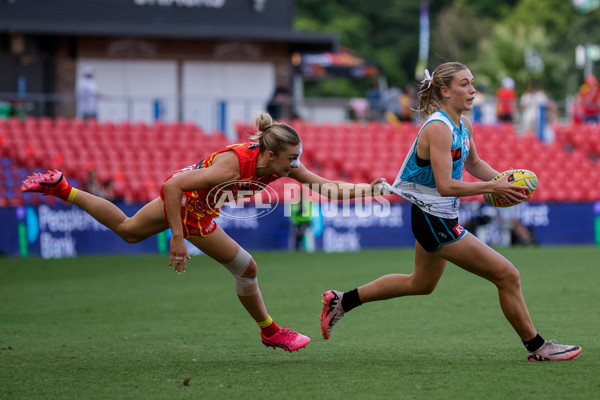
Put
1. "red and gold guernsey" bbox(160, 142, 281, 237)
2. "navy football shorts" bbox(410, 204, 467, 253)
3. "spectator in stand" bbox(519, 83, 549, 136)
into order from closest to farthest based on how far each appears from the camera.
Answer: "navy football shorts" bbox(410, 204, 467, 253) < "red and gold guernsey" bbox(160, 142, 281, 237) < "spectator in stand" bbox(519, 83, 549, 136)

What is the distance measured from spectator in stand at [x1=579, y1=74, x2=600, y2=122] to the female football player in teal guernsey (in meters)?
18.4

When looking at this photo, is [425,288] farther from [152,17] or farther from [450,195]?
[152,17]

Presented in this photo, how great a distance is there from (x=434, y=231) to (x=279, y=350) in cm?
185

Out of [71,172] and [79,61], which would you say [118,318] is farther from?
[79,61]

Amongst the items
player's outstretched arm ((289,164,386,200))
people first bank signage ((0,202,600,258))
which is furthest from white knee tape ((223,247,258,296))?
people first bank signage ((0,202,600,258))

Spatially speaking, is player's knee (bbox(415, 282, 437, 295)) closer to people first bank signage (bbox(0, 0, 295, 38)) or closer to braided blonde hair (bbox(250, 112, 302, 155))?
braided blonde hair (bbox(250, 112, 302, 155))

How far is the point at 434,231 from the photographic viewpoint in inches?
247

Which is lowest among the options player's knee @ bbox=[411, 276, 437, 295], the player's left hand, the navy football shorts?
player's knee @ bbox=[411, 276, 437, 295]

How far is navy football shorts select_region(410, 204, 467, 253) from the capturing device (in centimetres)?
625

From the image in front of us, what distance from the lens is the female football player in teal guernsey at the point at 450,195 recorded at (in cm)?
611

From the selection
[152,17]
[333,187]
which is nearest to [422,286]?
[333,187]

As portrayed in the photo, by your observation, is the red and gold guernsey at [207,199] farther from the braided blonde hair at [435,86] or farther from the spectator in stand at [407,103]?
the spectator in stand at [407,103]

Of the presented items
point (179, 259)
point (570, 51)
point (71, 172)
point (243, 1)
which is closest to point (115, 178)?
point (71, 172)

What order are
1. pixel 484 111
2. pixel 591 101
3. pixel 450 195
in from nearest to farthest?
pixel 450 195 → pixel 591 101 → pixel 484 111
